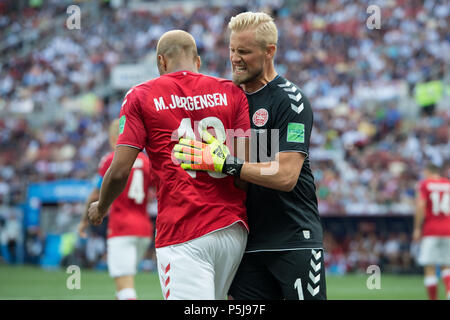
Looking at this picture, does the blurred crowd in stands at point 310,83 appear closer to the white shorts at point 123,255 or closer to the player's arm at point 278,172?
the white shorts at point 123,255

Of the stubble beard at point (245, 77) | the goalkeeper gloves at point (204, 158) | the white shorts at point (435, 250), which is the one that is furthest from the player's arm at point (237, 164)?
the white shorts at point (435, 250)

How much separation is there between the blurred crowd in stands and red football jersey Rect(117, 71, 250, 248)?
14.3 metres

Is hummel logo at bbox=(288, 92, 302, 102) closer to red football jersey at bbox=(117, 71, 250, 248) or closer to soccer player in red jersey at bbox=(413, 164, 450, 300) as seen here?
red football jersey at bbox=(117, 71, 250, 248)

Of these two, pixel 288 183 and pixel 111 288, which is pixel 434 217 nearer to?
pixel 111 288

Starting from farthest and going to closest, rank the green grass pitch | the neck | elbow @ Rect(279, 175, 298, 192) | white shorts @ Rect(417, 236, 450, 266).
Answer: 1. the green grass pitch
2. white shorts @ Rect(417, 236, 450, 266)
3. the neck
4. elbow @ Rect(279, 175, 298, 192)

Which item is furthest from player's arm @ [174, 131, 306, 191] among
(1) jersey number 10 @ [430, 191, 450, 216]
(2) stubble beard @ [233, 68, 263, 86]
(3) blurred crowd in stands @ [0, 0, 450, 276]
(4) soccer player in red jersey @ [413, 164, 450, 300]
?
(3) blurred crowd in stands @ [0, 0, 450, 276]

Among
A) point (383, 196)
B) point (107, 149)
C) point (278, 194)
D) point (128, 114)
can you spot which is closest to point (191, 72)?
point (128, 114)

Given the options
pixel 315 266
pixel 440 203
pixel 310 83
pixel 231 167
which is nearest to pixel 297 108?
pixel 231 167

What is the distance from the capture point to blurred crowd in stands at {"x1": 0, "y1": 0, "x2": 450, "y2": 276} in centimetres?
1920

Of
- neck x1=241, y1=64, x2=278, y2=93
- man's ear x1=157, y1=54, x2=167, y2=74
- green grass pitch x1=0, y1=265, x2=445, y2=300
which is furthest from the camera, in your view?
green grass pitch x1=0, y1=265, x2=445, y2=300

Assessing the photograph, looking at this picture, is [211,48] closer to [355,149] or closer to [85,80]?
[85,80]

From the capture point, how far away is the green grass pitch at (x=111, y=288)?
38.3 ft

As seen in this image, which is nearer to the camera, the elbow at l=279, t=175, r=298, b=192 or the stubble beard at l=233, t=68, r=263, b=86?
the elbow at l=279, t=175, r=298, b=192

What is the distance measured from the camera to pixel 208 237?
3938 mm
